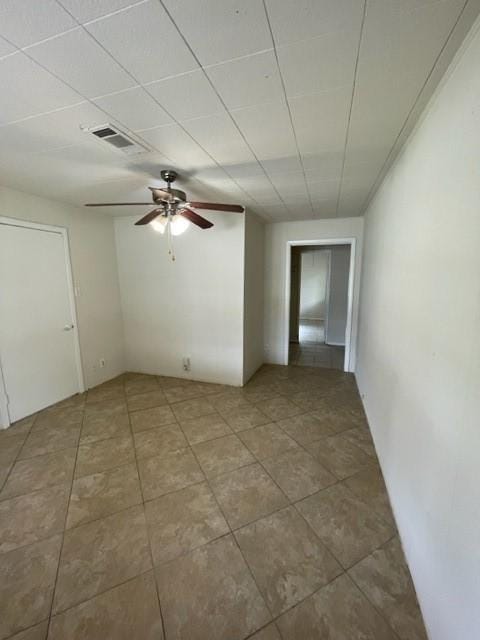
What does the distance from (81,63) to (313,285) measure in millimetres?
8546

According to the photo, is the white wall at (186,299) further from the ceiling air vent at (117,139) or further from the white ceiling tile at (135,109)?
the white ceiling tile at (135,109)

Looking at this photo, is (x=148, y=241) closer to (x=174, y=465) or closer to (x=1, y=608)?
(x=174, y=465)

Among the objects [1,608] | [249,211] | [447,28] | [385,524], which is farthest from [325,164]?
[1,608]

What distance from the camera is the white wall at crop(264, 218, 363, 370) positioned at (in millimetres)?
3945

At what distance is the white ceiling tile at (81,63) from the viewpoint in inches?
39.3

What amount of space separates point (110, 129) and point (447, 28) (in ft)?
Result: 5.39

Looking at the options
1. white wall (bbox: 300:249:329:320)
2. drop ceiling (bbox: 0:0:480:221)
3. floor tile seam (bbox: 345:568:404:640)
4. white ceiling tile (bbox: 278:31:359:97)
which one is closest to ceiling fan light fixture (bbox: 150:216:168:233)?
drop ceiling (bbox: 0:0:480:221)

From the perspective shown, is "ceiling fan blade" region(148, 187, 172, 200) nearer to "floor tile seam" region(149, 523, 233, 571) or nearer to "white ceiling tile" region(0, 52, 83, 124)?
"white ceiling tile" region(0, 52, 83, 124)

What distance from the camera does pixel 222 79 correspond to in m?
1.18

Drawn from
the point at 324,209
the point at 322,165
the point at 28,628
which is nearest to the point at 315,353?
the point at 324,209

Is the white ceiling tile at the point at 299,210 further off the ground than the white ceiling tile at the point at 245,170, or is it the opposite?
the white ceiling tile at the point at 299,210

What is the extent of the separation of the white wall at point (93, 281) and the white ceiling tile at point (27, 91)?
1802mm

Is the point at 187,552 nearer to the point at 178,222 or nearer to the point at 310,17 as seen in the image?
the point at 178,222

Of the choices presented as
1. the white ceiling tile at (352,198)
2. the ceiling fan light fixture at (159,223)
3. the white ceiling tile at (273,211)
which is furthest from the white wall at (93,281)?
the white ceiling tile at (352,198)
